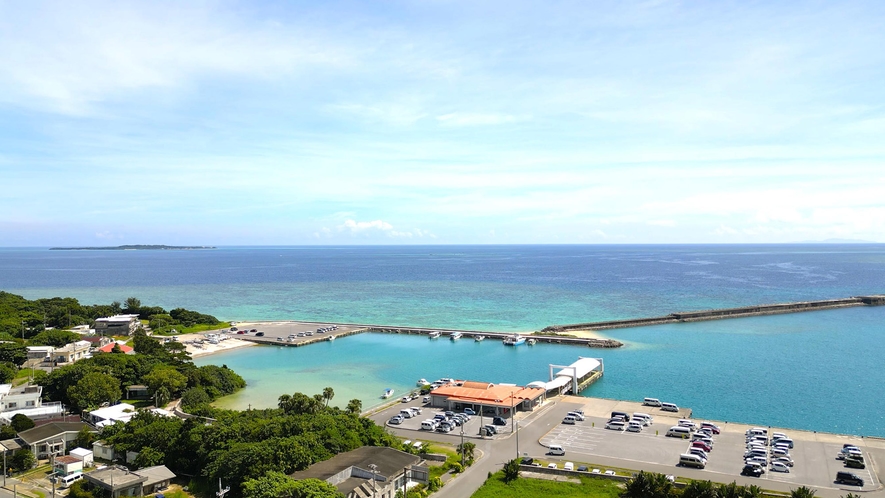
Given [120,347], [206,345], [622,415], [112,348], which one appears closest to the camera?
[622,415]

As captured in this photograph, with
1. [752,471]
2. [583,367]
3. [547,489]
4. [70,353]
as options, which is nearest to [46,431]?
[70,353]

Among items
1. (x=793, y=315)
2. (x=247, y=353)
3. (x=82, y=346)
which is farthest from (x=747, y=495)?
(x=793, y=315)

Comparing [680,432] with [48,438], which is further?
[680,432]

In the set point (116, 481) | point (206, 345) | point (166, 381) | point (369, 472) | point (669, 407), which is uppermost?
point (369, 472)

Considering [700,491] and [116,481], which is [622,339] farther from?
[116,481]

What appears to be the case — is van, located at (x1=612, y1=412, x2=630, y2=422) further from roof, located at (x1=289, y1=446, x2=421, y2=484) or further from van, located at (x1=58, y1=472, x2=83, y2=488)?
van, located at (x1=58, y1=472, x2=83, y2=488)

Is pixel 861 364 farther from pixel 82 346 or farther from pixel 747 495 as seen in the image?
pixel 82 346

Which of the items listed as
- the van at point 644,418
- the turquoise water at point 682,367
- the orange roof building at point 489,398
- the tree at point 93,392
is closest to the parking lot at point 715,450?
the van at point 644,418
